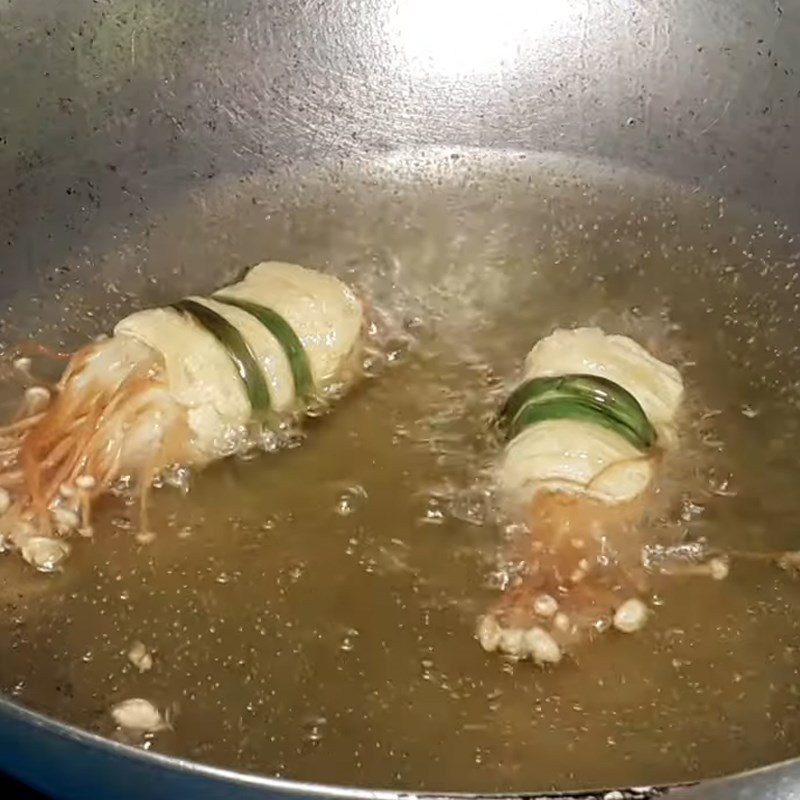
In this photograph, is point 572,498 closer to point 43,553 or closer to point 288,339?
point 288,339

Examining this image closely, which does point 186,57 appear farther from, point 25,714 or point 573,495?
point 25,714

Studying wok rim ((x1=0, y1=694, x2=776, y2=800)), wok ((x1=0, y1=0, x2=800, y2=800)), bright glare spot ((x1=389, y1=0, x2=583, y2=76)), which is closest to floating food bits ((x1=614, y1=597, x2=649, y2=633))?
wok rim ((x1=0, y1=694, x2=776, y2=800))

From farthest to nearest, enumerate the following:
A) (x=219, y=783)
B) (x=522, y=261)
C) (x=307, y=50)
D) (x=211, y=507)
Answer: (x=307, y=50) < (x=522, y=261) < (x=211, y=507) < (x=219, y=783)

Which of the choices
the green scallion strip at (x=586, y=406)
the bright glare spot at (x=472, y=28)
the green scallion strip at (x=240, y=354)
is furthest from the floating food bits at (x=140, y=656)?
the bright glare spot at (x=472, y=28)

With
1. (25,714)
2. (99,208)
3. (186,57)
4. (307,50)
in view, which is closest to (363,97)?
(307,50)

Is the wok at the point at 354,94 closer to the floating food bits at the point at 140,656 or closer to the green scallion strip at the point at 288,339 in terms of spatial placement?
the green scallion strip at the point at 288,339

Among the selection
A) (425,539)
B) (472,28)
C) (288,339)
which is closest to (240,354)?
(288,339)

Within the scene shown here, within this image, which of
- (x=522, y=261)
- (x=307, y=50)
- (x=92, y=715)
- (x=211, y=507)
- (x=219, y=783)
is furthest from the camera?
(x=307, y=50)

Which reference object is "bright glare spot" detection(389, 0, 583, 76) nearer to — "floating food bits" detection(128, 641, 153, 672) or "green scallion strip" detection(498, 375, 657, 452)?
"green scallion strip" detection(498, 375, 657, 452)
